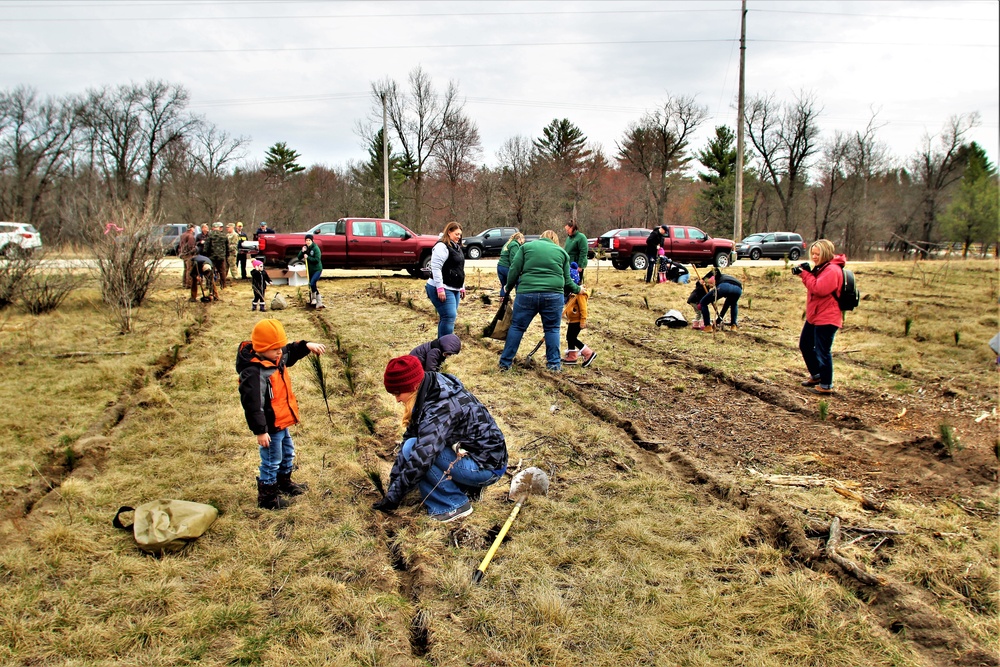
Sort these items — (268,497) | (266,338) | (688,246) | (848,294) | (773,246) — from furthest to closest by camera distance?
(773,246) < (688,246) < (848,294) < (268,497) < (266,338)

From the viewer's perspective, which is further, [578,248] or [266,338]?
[578,248]

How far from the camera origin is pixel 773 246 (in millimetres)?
28703

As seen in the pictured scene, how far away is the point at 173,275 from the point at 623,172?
36.4 metres

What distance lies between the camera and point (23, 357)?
24.7 feet

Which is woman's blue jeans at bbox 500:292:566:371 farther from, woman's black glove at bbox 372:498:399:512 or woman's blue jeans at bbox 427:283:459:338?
woman's black glove at bbox 372:498:399:512

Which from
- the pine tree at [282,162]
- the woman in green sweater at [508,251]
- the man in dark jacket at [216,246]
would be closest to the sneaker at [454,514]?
the woman in green sweater at [508,251]

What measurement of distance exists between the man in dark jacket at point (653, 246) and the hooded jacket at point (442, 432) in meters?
12.3

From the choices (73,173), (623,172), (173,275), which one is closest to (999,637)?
(173,275)

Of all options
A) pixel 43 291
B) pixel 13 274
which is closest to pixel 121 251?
pixel 43 291

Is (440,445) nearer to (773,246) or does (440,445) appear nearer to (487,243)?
(487,243)

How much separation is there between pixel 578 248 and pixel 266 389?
7.36 m

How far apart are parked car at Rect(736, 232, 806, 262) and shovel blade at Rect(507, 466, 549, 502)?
1076 inches

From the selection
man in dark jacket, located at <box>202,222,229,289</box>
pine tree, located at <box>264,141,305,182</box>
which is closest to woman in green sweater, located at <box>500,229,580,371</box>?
man in dark jacket, located at <box>202,222,229,289</box>

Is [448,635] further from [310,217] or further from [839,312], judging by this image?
[310,217]
